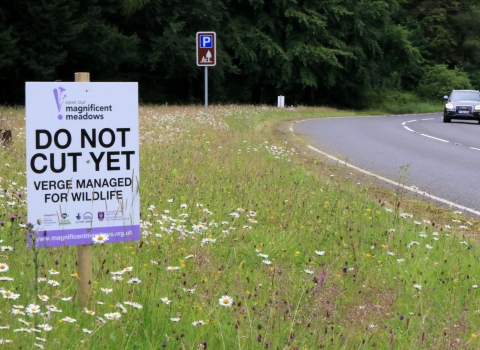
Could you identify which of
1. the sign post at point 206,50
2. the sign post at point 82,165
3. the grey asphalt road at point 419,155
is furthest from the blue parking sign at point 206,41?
the sign post at point 82,165

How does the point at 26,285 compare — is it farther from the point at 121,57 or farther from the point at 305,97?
the point at 305,97

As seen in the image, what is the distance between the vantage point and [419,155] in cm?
1473

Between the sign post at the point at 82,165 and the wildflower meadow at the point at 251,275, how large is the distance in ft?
0.44

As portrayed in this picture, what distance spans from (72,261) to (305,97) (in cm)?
4682

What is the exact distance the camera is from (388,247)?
569cm

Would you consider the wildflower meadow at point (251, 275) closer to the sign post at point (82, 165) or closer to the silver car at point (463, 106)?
the sign post at point (82, 165)

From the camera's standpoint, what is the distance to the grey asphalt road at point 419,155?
33.2 ft

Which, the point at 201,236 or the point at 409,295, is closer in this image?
the point at 409,295

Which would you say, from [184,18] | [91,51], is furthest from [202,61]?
[184,18]

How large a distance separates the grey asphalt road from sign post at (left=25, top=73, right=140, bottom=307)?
18.3ft

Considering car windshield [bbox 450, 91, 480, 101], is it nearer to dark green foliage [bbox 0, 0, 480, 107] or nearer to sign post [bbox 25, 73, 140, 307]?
dark green foliage [bbox 0, 0, 480, 107]

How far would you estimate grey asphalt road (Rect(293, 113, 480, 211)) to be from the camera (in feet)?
33.2

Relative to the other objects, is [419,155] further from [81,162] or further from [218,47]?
[218,47]

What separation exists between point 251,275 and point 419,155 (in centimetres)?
1068
